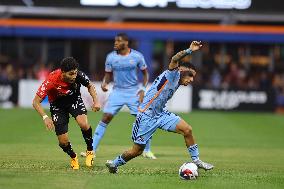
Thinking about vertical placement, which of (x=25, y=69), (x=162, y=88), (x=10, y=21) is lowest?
(x=25, y=69)

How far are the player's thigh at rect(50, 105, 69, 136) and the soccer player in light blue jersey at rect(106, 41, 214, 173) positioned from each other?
109cm

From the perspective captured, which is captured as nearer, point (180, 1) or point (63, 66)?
point (63, 66)

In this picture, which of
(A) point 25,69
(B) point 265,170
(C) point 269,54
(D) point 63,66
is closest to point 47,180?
(D) point 63,66

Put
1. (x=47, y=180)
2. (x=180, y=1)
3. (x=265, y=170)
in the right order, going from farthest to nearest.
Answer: (x=180, y=1), (x=265, y=170), (x=47, y=180)

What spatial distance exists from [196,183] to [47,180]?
2.19m

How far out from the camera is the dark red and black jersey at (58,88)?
39.2 ft

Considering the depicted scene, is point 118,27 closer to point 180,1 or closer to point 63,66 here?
point 180,1

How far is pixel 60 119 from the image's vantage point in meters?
12.3

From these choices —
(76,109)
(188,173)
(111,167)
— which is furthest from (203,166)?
(76,109)

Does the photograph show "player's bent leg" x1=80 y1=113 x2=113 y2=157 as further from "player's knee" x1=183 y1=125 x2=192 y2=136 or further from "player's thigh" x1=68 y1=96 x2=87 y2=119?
"player's knee" x1=183 y1=125 x2=192 y2=136

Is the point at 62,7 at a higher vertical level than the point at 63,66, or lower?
lower

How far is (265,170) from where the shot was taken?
12.8 metres

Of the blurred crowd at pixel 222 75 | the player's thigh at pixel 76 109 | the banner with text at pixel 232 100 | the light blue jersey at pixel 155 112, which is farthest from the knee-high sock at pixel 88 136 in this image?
the blurred crowd at pixel 222 75

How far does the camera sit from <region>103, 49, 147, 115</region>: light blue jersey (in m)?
15.0
